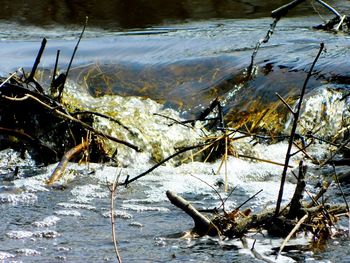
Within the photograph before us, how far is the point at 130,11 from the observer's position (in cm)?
1282

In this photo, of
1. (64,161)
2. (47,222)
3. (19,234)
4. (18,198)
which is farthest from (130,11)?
(19,234)

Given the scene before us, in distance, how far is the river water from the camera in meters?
3.98

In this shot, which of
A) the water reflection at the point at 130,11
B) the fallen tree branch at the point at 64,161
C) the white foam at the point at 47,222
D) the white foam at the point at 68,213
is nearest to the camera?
the white foam at the point at 47,222

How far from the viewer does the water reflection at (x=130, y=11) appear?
1193 centimetres

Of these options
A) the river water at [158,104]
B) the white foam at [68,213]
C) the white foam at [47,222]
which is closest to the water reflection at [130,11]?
the river water at [158,104]

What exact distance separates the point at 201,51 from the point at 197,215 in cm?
531

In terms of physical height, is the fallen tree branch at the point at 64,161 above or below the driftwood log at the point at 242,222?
above

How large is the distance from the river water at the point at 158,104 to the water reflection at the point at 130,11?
31mm

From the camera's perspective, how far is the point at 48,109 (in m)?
5.54

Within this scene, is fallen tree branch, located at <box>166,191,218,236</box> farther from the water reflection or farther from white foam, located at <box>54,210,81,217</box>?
the water reflection

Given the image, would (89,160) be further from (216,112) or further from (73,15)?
(73,15)

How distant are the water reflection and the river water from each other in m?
0.03

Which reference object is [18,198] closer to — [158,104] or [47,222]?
[47,222]

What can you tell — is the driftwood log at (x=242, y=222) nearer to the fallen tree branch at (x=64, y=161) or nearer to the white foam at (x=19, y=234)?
the white foam at (x=19, y=234)
